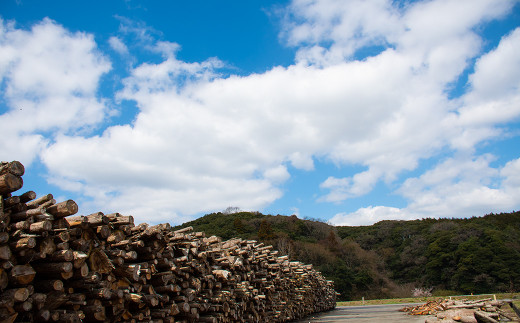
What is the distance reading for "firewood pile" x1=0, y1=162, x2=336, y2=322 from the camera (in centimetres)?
350

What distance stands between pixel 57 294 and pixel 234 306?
17.9 feet

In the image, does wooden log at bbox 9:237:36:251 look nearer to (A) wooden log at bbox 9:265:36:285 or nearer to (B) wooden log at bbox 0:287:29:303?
(A) wooden log at bbox 9:265:36:285

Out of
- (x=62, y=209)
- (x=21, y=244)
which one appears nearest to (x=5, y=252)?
(x=21, y=244)

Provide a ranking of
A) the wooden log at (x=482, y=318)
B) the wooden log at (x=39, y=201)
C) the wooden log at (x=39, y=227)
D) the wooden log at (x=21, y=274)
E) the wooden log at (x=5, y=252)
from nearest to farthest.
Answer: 1. the wooden log at (x=5, y=252)
2. the wooden log at (x=21, y=274)
3. the wooden log at (x=39, y=227)
4. the wooden log at (x=39, y=201)
5. the wooden log at (x=482, y=318)

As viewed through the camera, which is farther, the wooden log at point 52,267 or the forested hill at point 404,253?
the forested hill at point 404,253

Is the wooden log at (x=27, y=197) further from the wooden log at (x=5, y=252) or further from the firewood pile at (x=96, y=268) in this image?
the wooden log at (x=5, y=252)

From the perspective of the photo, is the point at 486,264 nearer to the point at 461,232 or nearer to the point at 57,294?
the point at 461,232

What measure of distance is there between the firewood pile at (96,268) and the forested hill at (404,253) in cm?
3487

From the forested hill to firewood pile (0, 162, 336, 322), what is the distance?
1373 inches

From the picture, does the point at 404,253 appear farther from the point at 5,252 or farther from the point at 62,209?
the point at 5,252

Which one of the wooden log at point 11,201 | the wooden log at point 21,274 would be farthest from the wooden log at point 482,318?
the wooden log at point 11,201

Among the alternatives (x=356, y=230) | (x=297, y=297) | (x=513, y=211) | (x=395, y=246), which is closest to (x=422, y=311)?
(x=297, y=297)

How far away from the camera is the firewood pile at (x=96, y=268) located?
3.50m

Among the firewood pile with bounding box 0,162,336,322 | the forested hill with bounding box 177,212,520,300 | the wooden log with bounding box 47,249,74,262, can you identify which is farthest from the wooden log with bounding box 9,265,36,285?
the forested hill with bounding box 177,212,520,300
